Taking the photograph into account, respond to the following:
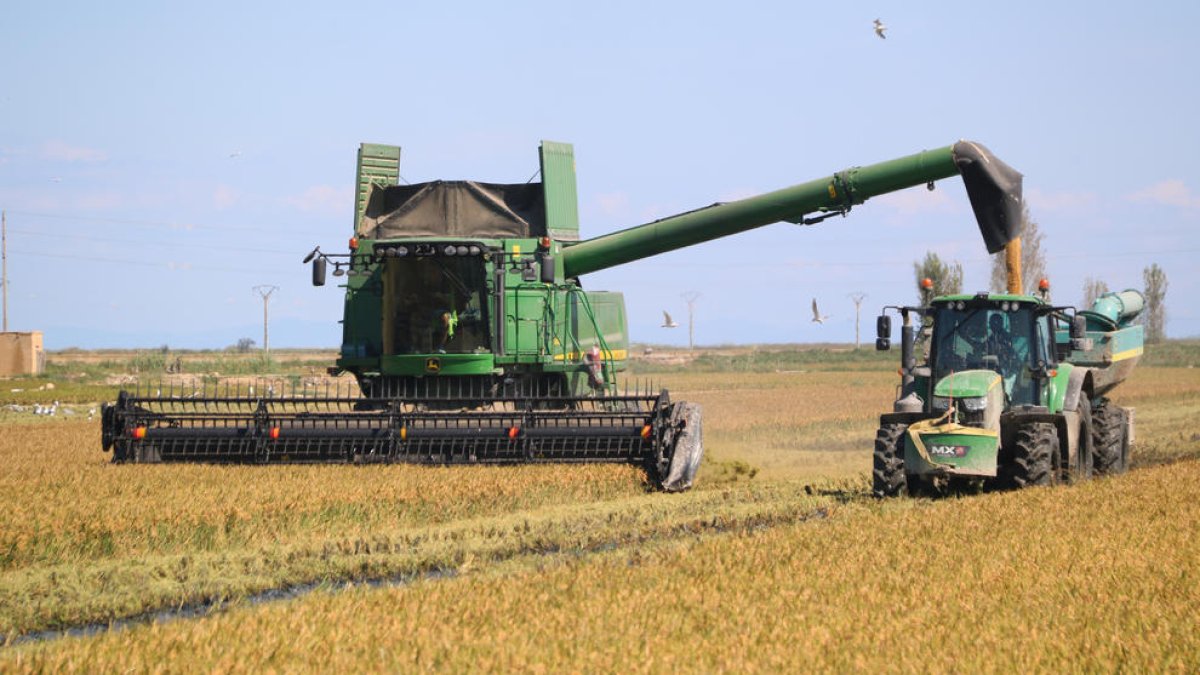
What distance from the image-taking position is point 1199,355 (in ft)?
261

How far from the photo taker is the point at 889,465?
13141 mm

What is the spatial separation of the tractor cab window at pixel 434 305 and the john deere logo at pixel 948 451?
511cm

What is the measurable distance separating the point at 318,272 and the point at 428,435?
6.65 feet

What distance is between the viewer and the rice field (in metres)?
6.63

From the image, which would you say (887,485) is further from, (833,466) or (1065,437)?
(833,466)

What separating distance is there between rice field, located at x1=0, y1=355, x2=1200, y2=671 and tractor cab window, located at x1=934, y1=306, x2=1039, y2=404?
1333 mm

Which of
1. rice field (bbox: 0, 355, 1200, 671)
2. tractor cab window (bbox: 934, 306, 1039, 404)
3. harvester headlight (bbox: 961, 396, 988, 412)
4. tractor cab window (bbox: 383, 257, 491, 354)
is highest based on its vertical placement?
tractor cab window (bbox: 383, 257, 491, 354)

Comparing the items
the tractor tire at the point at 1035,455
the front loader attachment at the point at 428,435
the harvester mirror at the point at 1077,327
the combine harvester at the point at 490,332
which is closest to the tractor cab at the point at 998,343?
the harvester mirror at the point at 1077,327

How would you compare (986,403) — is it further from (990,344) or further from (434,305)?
(434,305)

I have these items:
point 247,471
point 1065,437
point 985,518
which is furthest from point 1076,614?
point 247,471

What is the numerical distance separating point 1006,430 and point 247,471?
724 centimetres

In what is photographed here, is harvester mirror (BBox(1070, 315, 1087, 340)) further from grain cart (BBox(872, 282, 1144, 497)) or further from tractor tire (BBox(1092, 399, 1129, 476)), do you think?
tractor tire (BBox(1092, 399, 1129, 476))

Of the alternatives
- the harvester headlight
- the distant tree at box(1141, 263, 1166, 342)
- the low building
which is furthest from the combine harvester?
the distant tree at box(1141, 263, 1166, 342)

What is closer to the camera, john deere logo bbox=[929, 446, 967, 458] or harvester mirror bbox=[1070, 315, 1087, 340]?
john deere logo bbox=[929, 446, 967, 458]
